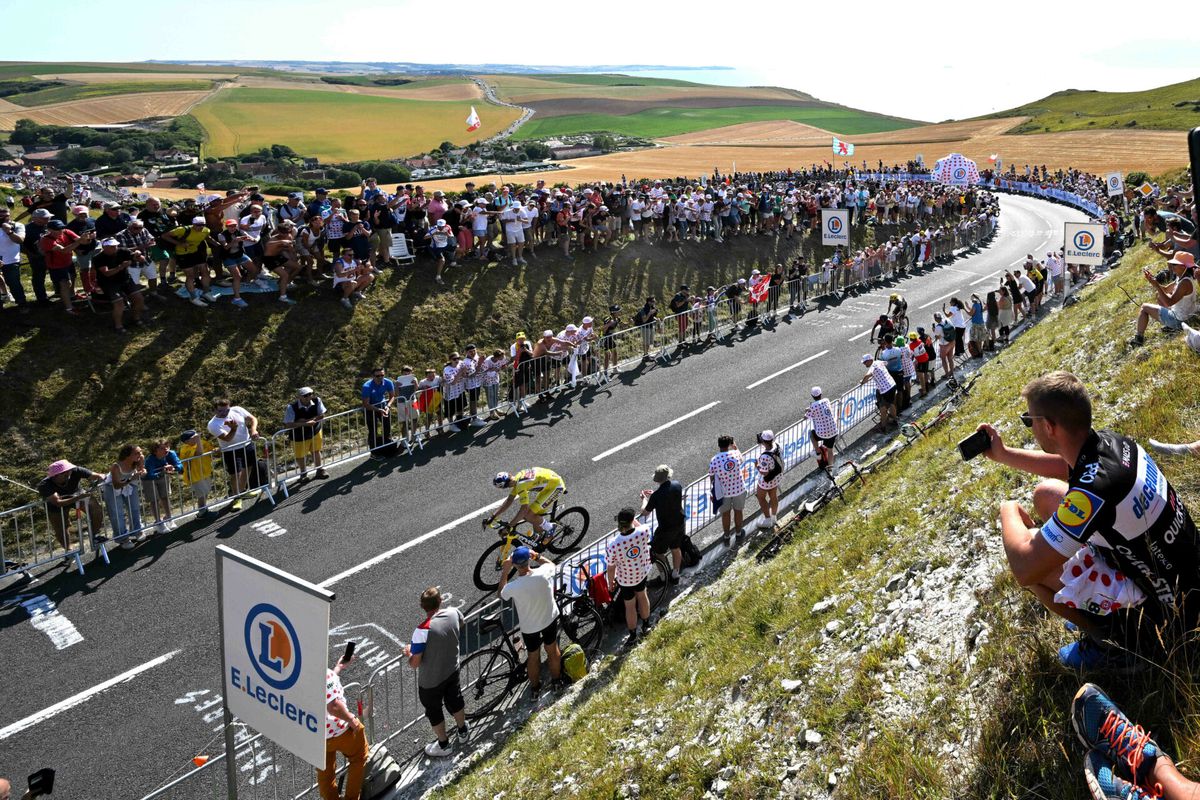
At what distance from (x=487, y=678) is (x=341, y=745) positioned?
2071 mm

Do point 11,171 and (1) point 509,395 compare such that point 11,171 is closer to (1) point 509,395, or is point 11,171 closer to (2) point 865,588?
(1) point 509,395

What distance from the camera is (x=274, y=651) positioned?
5121mm

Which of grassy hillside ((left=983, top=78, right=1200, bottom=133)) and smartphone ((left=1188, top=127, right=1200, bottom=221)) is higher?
grassy hillside ((left=983, top=78, right=1200, bottom=133))

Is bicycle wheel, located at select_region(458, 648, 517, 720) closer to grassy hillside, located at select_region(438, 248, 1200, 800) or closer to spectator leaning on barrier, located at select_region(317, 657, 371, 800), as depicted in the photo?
grassy hillside, located at select_region(438, 248, 1200, 800)

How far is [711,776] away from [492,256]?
20659mm

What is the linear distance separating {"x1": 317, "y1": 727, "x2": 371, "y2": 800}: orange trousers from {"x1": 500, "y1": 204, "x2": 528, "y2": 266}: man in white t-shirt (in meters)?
18.8

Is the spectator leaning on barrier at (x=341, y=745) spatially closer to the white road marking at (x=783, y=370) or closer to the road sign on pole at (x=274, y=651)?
the road sign on pole at (x=274, y=651)

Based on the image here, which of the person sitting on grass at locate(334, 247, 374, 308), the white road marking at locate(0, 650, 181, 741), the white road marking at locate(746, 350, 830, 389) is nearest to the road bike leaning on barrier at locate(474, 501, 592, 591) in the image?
the white road marking at locate(0, 650, 181, 741)

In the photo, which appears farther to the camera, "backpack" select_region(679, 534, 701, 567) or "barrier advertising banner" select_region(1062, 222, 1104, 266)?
"barrier advertising banner" select_region(1062, 222, 1104, 266)

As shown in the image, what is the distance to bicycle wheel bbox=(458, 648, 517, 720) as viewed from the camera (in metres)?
8.77

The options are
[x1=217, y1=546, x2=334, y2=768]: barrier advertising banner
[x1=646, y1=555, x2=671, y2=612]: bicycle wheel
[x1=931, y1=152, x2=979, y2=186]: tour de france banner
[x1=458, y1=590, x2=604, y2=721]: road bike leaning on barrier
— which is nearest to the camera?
[x1=217, y1=546, x2=334, y2=768]: barrier advertising banner

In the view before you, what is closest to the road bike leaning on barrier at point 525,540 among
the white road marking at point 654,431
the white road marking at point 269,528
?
the white road marking at point 654,431

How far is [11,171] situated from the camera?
38688 mm

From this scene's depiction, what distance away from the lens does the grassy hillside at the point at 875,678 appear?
4402mm
